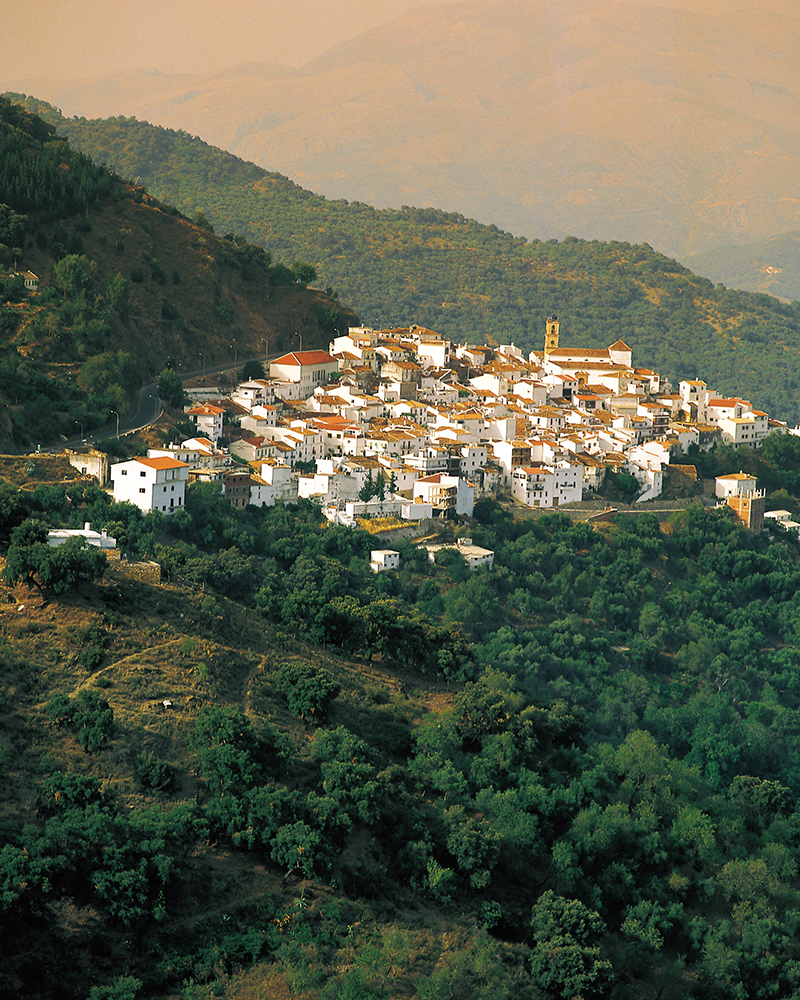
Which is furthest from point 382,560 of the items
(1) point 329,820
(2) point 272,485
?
(1) point 329,820

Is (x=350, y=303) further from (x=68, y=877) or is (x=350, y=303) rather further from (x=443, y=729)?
(x=68, y=877)

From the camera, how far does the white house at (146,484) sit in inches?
1118

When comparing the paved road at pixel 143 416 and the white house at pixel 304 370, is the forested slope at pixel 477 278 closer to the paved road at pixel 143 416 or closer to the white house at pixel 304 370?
the white house at pixel 304 370

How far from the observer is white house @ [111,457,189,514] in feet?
93.1

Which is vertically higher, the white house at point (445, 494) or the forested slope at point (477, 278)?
the forested slope at point (477, 278)

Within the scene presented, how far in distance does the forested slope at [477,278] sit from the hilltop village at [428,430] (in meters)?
28.0

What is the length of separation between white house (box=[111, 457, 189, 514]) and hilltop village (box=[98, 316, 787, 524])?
1.1 inches

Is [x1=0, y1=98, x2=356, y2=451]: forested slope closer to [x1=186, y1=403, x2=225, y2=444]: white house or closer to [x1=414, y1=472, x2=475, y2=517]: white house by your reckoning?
[x1=186, y1=403, x2=225, y2=444]: white house

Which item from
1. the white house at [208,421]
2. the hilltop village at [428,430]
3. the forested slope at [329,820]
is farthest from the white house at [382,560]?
the white house at [208,421]

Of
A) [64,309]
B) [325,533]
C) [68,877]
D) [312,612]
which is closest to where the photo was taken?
[68,877]

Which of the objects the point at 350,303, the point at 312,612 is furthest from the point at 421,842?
the point at 350,303

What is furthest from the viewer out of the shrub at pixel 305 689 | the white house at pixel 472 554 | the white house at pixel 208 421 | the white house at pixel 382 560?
the white house at pixel 208 421

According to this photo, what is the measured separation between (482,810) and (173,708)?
4426 millimetres

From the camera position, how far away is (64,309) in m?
36.1
